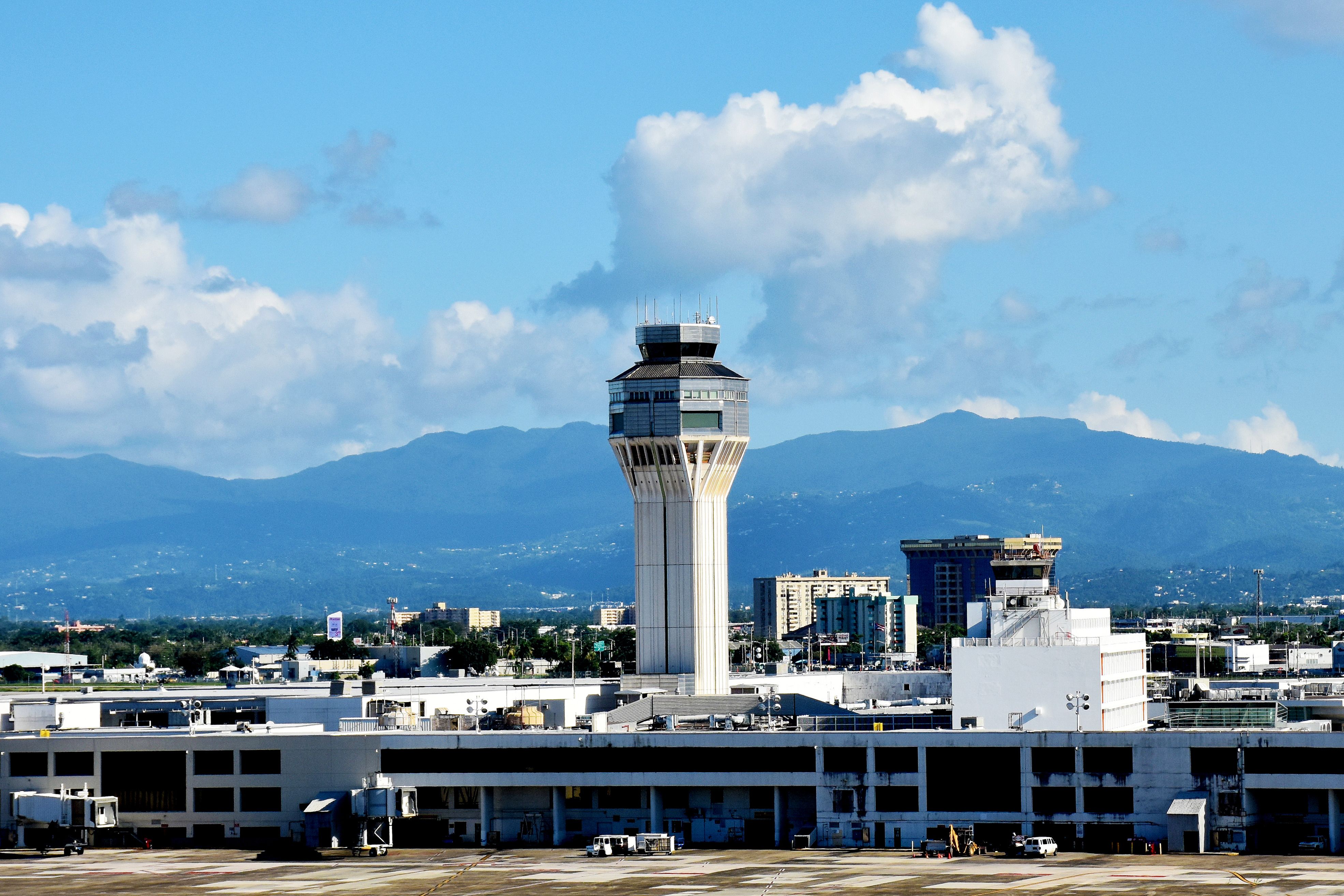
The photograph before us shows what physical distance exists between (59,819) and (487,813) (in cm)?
2421

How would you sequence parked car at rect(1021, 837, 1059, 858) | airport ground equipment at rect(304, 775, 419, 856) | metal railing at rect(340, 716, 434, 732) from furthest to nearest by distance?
metal railing at rect(340, 716, 434, 732) < airport ground equipment at rect(304, 775, 419, 856) < parked car at rect(1021, 837, 1059, 858)

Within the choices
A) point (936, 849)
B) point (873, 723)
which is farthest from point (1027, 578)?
point (936, 849)

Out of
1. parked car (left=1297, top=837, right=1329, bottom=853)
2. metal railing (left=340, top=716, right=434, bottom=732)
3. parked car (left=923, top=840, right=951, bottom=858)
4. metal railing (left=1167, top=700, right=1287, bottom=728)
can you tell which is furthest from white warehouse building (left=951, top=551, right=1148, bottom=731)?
metal railing (left=340, top=716, right=434, bottom=732)

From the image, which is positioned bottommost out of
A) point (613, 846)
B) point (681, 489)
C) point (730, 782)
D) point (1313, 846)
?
point (613, 846)

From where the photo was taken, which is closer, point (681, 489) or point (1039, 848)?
point (1039, 848)

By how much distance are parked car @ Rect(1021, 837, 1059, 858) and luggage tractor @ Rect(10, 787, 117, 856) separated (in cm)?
5215

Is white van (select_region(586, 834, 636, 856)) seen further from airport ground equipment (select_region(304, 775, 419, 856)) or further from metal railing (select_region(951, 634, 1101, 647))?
metal railing (select_region(951, 634, 1101, 647))

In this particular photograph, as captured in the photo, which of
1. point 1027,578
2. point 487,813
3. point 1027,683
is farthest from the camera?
point 1027,578

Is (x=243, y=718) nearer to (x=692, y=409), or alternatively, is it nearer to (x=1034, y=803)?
(x=692, y=409)

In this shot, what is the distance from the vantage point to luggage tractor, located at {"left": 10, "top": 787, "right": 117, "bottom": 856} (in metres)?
122

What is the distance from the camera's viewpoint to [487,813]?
→ 122 metres

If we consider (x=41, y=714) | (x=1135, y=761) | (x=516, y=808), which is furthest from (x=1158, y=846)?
(x=41, y=714)

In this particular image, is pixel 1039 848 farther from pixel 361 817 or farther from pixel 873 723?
pixel 361 817

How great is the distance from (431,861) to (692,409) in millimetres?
56049
